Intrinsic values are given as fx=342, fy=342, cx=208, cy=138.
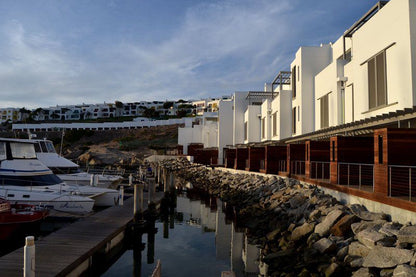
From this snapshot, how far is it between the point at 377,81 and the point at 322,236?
787 cm

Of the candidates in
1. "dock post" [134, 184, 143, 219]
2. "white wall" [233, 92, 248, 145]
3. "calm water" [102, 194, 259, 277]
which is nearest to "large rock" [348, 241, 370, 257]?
"calm water" [102, 194, 259, 277]

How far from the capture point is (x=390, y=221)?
10773 mm

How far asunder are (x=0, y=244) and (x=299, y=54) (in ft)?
72.5

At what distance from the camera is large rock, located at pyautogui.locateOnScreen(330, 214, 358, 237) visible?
1116 cm

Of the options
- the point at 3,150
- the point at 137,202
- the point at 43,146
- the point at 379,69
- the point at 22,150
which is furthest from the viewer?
the point at 43,146

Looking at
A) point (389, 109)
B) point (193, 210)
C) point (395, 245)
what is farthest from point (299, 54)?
point (395, 245)

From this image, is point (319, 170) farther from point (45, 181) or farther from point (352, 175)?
A: point (45, 181)

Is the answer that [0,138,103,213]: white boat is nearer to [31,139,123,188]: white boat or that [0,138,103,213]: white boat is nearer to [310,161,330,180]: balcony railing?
[31,139,123,188]: white boat

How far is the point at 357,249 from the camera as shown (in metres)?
Result: 9.70

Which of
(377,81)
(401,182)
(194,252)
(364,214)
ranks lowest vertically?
(194,252)

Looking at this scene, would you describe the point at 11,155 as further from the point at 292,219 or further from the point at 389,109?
the point at 389,109

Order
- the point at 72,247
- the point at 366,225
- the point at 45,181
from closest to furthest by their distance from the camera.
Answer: the point at 366,225, the point at 72,247, the point at 45,181

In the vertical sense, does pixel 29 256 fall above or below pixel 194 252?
above

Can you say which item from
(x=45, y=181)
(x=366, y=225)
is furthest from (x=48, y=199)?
(x=366, y=225)
